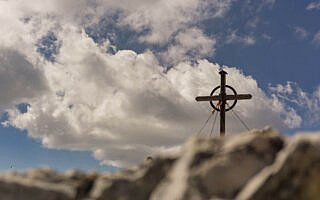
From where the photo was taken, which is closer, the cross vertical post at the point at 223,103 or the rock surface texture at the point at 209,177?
the rock surface texture at the point at 209,177

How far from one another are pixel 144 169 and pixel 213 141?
214 cm

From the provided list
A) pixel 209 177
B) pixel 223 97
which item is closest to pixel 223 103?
pixel 223 97

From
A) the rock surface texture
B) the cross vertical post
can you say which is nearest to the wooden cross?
the cross vertical post

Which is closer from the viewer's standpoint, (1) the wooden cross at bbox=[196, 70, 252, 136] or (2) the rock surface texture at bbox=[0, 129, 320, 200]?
(2) the rock surface texture at bbox=[0, 129, 320, 200]

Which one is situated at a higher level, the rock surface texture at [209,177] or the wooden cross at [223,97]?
the wooden cross at [223,97]

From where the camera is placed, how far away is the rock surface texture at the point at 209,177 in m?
12.3

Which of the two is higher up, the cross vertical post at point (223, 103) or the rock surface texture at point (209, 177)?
the cross vertical post at point (223, 103)

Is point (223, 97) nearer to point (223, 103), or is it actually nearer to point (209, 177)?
point (223, 103)

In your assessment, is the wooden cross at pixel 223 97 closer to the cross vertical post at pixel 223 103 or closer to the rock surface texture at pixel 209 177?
the cross vertical post at pixel 223 103

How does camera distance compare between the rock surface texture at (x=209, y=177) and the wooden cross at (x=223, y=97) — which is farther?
the wooden cross at (x=223, y=97)

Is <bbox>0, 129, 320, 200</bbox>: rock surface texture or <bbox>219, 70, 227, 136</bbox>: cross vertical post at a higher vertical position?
<bbox>219, 70, 227, 136</bbox>: cross vertical post

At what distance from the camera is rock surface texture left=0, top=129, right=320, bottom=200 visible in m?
12.3

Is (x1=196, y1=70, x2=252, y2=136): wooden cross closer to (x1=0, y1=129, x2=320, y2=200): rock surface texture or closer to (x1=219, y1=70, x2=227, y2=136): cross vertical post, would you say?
(x1=219, y1=70, x2=227, y2=136): cross vertical post

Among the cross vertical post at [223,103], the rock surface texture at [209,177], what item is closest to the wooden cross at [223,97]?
the cross vertical post at [223,103]
